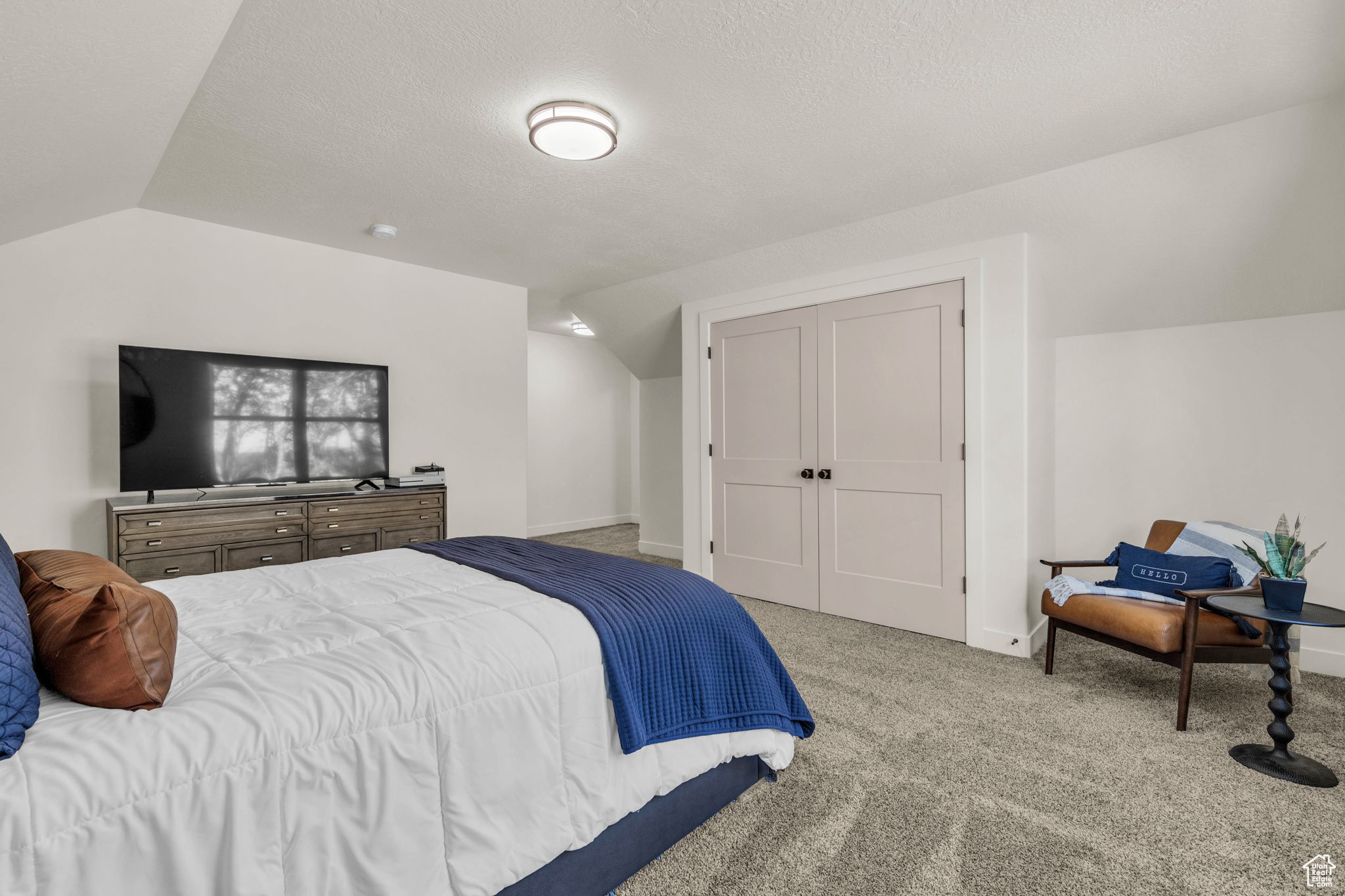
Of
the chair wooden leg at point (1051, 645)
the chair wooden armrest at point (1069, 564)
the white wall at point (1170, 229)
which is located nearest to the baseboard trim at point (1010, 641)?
the chair wooden leg at point (1051, 645)

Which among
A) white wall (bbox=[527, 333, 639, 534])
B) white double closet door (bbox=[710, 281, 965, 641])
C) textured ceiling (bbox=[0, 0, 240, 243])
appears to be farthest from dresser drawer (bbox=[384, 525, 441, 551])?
white wall (bbox=[527, 333, 639, 534])

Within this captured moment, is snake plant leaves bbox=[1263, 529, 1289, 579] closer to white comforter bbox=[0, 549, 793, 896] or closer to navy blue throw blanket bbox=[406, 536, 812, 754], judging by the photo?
navy blue throw blanket bbox=[406, 536, 812, 754]

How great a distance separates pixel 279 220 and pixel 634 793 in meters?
3.76

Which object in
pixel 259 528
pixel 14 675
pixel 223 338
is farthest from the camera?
pixel 223 338

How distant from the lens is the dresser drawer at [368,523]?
12.0ft

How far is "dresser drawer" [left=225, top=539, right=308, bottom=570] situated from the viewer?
3332 mm

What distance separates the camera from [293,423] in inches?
146

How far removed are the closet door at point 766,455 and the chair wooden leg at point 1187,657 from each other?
6.61 feet

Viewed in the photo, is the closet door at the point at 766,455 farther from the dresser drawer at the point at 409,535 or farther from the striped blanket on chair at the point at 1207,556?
the dresser drawer at the point at 409,535

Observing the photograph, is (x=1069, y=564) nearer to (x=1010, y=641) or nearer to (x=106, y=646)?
(x=1010, y=641)

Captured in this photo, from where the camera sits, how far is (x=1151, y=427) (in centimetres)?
352

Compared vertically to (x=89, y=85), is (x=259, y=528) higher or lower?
lower

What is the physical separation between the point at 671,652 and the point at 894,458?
8.26ft

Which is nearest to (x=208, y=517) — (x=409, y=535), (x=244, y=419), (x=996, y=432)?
(x=244, y=419)
